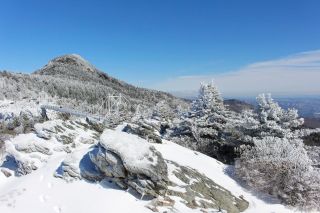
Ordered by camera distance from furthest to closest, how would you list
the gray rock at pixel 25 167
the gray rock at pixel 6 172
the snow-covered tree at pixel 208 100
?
the snow-covered tree at pixel 208 100 → the gray rock at pixel 6 172 → the gray rock at pixel 25 167

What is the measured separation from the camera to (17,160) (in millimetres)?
19234

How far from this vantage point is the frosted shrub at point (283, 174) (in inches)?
770

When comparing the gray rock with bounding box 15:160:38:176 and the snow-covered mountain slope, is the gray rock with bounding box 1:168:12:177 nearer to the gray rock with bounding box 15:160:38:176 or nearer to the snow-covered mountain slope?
the snow-covered mountain slope

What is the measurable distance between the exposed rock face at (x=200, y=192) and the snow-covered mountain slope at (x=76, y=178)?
0.07 m

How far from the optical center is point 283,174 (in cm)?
2064

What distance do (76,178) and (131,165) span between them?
112 inches

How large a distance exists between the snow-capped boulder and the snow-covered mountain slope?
6 centimetres

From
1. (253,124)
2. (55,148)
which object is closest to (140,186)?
(55,148)

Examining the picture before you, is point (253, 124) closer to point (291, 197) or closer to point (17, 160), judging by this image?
point (291, 197)

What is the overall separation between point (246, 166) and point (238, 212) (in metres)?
4.93

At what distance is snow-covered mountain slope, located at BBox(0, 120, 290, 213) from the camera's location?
1550 cm

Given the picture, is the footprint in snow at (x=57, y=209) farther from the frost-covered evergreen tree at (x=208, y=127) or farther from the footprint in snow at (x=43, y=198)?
the frost-covered evergreen tree at (x=208, y=127)

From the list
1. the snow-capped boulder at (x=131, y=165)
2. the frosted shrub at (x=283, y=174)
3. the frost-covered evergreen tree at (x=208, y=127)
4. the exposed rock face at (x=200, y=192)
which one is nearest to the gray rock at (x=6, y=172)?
the snow-capped boulder at (x=131, y=165)

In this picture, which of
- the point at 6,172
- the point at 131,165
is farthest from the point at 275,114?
the point at 6,172
